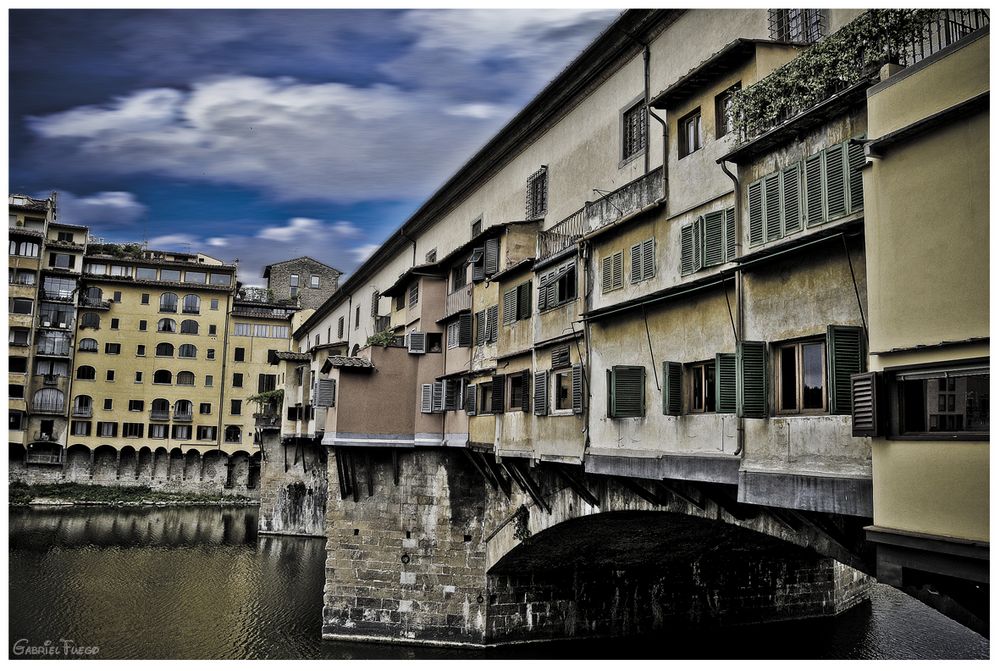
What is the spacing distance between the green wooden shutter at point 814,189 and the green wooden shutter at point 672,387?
308 cm

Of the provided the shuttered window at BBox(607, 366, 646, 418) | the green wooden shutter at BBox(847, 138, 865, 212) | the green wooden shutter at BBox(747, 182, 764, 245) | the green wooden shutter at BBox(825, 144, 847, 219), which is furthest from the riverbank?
the green wooden shutter at BBox(847, 138, 865, 212)

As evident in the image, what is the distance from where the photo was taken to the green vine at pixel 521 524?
1886cm

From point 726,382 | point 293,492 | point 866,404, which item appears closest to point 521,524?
point 726,382

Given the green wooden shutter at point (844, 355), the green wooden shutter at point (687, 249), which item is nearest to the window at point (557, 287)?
the green wooden shutter at point (687, 249)

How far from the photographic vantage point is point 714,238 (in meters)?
11.0

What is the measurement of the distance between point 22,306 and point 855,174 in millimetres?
57100

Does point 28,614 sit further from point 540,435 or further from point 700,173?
point 700,173

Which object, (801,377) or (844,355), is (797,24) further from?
(844,355)

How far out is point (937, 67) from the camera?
7.30 meters

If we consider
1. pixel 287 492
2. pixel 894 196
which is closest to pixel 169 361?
pixel 287 492

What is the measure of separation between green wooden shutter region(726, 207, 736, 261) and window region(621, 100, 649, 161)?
553 centimetres

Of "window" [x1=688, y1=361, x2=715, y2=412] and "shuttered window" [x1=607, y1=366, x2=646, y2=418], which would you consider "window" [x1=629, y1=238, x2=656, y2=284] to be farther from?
"window" [x1=688, y1=361, x2=715, y2=412]

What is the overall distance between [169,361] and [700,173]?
177 ft

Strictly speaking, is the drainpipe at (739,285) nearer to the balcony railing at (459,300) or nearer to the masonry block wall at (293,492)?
the balcony railing at (459,300)
